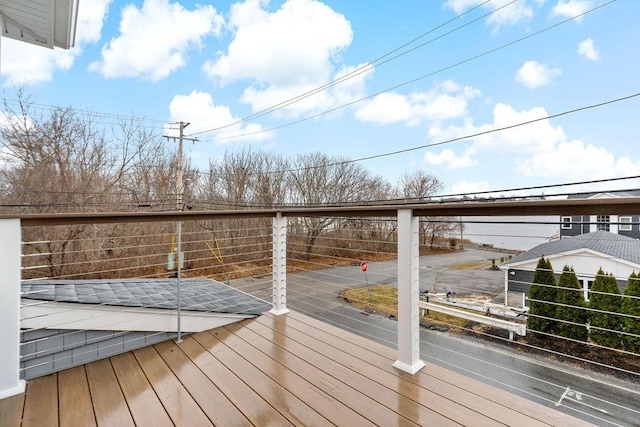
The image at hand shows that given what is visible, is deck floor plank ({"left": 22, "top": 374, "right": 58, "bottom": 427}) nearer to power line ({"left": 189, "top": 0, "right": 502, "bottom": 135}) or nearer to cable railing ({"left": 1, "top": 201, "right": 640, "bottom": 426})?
cable railing ({"left": 1, "top": 201, "right": 640, "bottom": 426})

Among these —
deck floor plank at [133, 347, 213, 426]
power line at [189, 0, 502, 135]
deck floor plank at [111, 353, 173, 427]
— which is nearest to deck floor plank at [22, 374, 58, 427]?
deck floor plank at [111, 353, 173, 427]

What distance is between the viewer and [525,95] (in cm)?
889

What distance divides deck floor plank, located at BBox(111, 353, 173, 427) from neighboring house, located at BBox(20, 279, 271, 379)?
0.56 feet

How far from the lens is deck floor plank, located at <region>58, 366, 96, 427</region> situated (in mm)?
1280

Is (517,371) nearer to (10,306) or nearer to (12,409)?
(12,409)

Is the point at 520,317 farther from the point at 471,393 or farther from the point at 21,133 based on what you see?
the point at 21,133

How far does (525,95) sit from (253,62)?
8258 millimetres

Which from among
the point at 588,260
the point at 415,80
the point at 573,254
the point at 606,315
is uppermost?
the point at 415,80

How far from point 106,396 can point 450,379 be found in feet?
5.65

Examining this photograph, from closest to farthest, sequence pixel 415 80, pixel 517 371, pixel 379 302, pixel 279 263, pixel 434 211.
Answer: pixel 434 211, pixel 279 263, pixel 517 371, pixel 379 302, pixel 415 80

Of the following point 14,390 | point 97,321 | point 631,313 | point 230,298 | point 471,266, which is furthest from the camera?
point 471,266

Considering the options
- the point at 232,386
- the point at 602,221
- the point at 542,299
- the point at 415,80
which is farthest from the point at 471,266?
the point at 232,386

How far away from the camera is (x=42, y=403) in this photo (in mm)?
1393

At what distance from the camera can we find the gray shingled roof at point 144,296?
2221 mm
